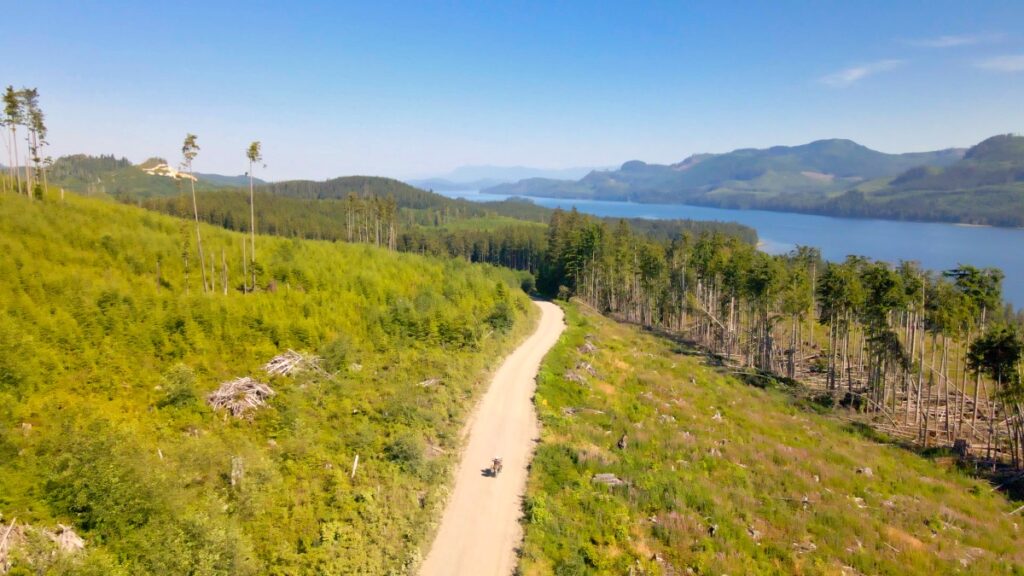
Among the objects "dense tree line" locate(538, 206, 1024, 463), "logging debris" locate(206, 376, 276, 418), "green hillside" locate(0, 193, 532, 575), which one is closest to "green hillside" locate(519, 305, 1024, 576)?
"green hillside" locate(0, 193, 532, 575)

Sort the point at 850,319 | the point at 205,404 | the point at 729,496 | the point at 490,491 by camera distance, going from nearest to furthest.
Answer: the point at 490,491, the point at 205,404, the point at 729,496, the point at 850,319

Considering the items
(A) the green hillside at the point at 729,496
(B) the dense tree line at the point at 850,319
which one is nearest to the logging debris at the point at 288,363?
(A) the green hillside at the point at 729,496

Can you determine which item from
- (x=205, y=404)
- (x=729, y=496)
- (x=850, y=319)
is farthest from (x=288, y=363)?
(x=850, y=319)

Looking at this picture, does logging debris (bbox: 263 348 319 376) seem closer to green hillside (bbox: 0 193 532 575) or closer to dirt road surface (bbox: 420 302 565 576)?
green hillside (bbox: 0 193 532 575)

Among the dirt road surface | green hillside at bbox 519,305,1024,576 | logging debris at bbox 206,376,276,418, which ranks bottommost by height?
green hillside at bbox 519,305,1024,576

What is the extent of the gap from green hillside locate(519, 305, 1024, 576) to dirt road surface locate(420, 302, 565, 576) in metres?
0.80

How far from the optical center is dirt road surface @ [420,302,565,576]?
660 inches

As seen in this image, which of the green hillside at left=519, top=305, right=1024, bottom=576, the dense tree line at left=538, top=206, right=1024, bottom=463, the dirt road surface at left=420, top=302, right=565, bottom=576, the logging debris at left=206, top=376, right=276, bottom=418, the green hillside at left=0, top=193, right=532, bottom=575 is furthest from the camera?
the dense tree line at left=538, top=206, right=1024, bottom=463

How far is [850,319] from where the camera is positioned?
4744 centimetres

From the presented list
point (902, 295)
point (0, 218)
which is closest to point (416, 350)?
point (0, 218)

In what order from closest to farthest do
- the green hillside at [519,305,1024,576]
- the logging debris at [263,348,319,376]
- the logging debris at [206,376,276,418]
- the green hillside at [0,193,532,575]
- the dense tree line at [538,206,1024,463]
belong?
the green hillside at [0,193,532,575] < the green hillside at [519,305,1024,576] < the logging debris at [206,376,276,418] < the logging debris at [263,348,319,376] < the dense tree line at [538,206,1024,463]

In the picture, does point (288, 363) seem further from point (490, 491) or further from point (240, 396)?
point (490, 491)

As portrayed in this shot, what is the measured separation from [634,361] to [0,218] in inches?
1938

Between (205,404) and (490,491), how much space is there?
14429 millimetres
